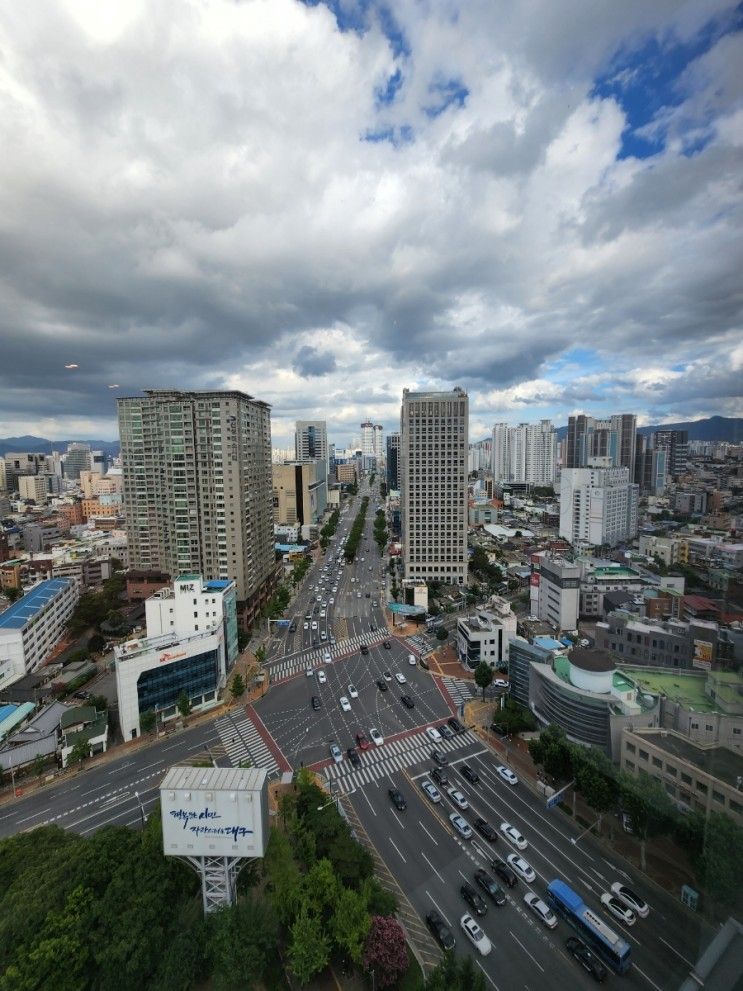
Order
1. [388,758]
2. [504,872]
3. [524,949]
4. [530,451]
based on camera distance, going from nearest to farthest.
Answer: [524,949], [504,872], [388,758], [530,451]

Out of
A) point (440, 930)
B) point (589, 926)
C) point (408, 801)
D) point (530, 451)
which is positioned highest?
point (530, 451)

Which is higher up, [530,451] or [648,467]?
[530,451]

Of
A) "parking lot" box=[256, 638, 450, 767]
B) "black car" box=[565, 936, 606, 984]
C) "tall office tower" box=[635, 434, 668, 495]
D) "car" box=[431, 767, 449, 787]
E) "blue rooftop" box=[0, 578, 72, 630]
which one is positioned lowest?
"parking lot" box=[256, 638, 450, 767]

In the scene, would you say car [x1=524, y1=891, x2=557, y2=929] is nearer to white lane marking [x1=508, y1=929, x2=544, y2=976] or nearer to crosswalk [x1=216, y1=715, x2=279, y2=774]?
white lane marking [x1=508, y1=929, x2=544, y2=976]

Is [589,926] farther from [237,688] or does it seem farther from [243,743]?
[237,688]

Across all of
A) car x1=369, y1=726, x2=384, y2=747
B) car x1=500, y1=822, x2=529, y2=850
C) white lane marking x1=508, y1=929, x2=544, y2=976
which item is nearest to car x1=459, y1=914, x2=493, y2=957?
white lane marking x1=508, y1=929, x2=544, y2=976

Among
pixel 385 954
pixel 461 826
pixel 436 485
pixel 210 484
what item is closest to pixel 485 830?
pixel 461 826
